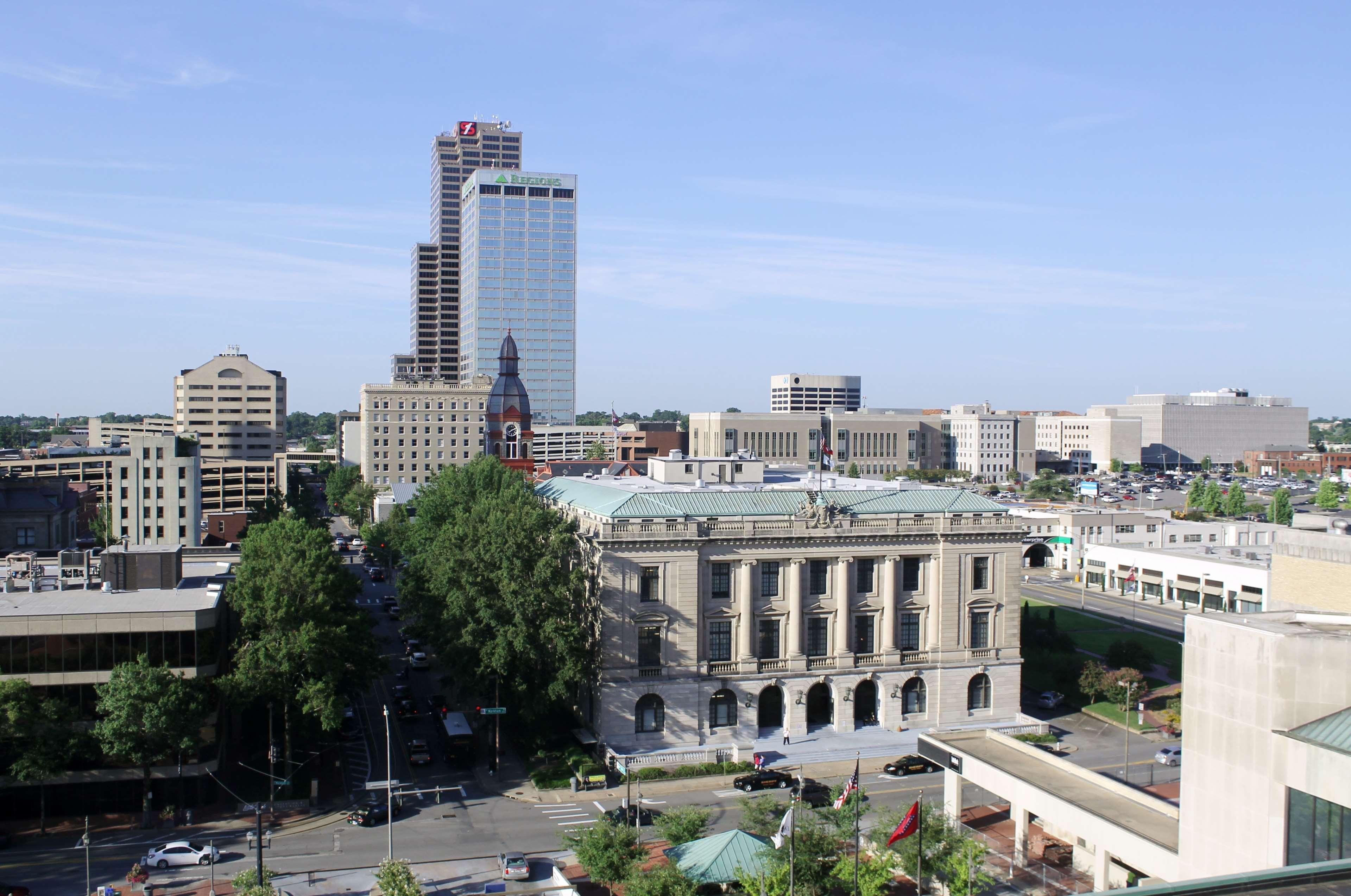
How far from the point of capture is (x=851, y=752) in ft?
233

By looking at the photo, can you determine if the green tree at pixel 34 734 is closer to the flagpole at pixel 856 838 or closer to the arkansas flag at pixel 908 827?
the flagpole at pixel 856 838

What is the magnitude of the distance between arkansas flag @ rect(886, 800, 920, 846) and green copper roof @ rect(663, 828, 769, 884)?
5278 millimetres

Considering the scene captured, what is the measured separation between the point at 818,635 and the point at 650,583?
489 inches

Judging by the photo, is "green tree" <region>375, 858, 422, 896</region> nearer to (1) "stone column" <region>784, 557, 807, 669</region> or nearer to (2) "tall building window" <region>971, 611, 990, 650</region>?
(1) "stone column" <region>784, 557, 807, 669</region>

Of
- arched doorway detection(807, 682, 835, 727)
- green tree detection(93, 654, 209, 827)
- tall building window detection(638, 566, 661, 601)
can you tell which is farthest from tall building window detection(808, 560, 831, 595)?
green tree detection(93, 654, 209, 827)

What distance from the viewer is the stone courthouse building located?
72.2 meters

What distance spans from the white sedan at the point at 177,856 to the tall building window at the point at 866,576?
4323 cm

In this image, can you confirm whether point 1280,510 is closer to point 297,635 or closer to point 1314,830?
point 297,635

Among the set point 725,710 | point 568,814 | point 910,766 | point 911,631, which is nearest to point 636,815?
point 568,814

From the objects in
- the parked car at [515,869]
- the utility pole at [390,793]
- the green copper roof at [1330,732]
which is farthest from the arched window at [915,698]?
the green copper roof at [1330,732]

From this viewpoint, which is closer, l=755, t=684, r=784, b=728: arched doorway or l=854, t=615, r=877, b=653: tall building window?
l=755, t=684, r=784, b=728: arched doorway

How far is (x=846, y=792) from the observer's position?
51.8m

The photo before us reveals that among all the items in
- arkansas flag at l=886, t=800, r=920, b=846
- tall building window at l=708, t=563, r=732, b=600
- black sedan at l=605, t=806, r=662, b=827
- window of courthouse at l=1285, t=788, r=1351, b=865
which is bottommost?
black sedan at l=605, t=806, r=662, b=827

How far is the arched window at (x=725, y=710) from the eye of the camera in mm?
73938
